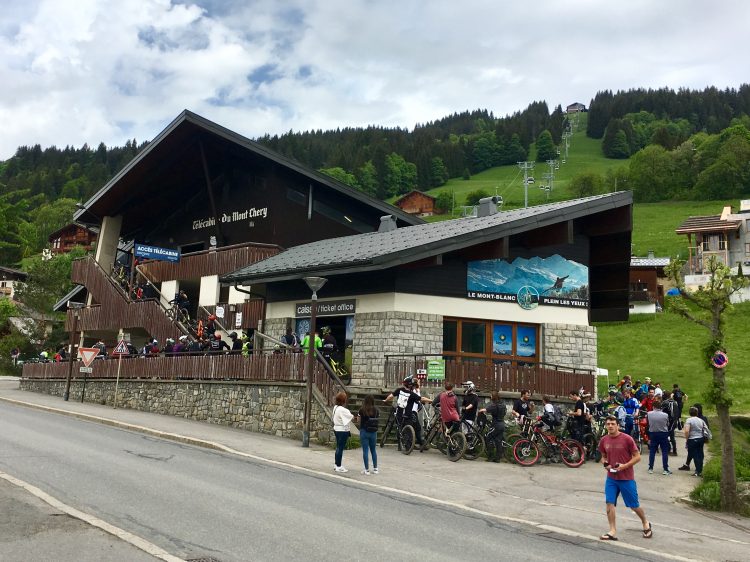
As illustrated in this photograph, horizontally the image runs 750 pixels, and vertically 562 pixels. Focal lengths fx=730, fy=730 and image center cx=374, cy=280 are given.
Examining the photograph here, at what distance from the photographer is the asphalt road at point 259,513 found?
7.73 metres

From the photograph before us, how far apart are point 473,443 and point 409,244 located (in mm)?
6297

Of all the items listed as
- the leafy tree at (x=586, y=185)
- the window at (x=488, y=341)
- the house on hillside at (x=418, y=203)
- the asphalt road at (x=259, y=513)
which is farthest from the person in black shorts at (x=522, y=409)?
the house on hillside at (x=418, y=203)

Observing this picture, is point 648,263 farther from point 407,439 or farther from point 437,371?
point 407,439

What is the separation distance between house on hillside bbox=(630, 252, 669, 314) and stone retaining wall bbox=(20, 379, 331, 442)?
49.0 meters

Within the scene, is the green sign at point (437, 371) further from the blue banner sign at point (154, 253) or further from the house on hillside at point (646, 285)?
the house on hillside at point (646, 285)

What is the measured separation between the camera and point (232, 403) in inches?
817

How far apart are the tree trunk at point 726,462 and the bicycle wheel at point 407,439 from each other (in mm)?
6547

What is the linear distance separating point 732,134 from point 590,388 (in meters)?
120

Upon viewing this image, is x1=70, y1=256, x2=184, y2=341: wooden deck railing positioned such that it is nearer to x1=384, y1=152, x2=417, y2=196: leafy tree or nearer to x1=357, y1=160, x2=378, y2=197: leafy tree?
x1=357, y1=160, x2=378, y2=197: leafy tree

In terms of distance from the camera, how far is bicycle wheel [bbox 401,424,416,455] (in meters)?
16.6

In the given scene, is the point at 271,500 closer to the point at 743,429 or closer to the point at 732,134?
the point at 743,429

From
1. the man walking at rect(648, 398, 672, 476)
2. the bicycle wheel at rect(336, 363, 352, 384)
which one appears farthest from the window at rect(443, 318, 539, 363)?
the man walking at rect(648, 398, 672, 476)

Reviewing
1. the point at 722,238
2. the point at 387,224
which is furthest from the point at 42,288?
the point at 722,238

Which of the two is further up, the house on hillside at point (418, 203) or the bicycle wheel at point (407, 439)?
the house on hillside at point (418, 203)
